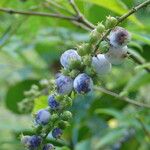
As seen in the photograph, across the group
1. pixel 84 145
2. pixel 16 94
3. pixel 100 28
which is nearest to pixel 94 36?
pixel 100 28

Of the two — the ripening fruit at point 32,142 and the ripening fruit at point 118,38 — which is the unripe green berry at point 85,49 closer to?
the ripening fruit at point 118,38

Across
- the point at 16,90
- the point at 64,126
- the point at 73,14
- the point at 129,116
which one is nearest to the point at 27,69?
the point at 16,90

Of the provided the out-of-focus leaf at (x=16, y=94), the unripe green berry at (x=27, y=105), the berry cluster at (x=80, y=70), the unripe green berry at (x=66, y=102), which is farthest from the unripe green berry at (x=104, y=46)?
the out-of-focus leaf at (x=16, y=94)

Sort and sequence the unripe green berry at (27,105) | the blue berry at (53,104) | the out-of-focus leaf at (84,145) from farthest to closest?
the out-of-focus leaf at (84,145), the unripe green berry at (27,105), the blue berry at (53,104)

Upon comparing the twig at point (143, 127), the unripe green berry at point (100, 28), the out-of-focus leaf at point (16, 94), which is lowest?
the unripe green berry at point (100, 28)

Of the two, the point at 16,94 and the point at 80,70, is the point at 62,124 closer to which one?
the point at 80,70

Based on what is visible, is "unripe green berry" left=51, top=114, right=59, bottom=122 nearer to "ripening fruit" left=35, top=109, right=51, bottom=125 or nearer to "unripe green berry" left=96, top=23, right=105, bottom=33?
"ripening fruit" left=35, top=109, right=51, bottom=125

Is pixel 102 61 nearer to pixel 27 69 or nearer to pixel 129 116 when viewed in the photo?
pixel 129 116
